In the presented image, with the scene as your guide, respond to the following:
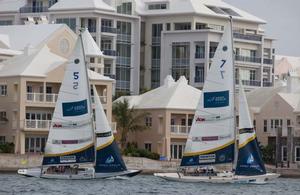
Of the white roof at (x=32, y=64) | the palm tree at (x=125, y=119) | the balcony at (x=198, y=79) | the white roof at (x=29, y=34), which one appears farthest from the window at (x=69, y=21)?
the white roof at (x=32, y=64)

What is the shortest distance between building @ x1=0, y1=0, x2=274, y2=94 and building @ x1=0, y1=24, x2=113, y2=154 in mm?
20520

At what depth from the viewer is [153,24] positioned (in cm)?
15588

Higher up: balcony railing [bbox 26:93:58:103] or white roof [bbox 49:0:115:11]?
white roof [bbox 49:0:115:11]

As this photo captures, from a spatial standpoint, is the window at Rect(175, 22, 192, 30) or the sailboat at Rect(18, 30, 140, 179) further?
the window at Rect(175, 22, 192, 30)

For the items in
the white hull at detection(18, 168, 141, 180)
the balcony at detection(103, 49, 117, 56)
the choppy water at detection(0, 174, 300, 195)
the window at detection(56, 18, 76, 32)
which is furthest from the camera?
the window at detection(56, 18, 76, 32)

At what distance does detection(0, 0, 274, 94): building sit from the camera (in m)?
149

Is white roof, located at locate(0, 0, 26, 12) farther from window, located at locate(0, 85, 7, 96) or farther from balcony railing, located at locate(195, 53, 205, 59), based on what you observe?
window, located at locate(0, 85, 7, 96)

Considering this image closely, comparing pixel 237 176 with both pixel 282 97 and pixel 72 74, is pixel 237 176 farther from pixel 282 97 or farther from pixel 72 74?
pixel 282 97

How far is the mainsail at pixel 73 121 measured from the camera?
93.7 metres

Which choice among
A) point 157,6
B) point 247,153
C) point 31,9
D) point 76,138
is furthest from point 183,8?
point 247,153

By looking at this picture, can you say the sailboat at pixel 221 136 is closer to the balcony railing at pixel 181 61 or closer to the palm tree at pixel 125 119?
the palm tree at pixel 125 119

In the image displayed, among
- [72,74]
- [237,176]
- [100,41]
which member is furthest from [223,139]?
[100,41]

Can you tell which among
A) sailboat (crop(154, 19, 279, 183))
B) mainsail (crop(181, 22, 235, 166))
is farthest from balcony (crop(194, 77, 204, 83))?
mainsail (crop(181, 22, 235, 166))

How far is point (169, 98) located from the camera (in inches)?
5138
